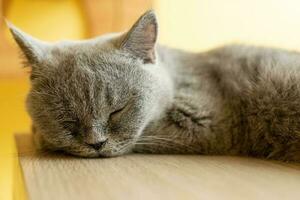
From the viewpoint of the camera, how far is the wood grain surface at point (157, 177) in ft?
2.49

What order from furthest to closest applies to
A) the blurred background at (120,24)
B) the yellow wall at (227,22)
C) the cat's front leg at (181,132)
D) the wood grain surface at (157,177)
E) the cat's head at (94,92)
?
1. the yellow wall at (227,22)
2. the blurred background at (120,24)
3. the cat's front leg at (181,132)
4. the cat's head at (94,92)
5. the wood grain surface at (157,177)

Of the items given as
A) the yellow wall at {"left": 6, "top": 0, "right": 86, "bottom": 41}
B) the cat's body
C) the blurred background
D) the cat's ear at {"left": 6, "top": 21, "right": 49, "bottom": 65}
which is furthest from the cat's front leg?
the yellow wall at {"left": 6, "top": 0, "right": 86, "bottom": 41}

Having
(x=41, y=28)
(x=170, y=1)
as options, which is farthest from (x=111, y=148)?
(x=170, y=1)

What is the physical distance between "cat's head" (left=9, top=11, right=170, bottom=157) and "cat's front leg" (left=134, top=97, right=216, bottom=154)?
4 centimetres

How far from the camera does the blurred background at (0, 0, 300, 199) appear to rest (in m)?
1.91

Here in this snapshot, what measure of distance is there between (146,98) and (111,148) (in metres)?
0.16

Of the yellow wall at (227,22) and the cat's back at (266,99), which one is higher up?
the yellow wall at (227,22)

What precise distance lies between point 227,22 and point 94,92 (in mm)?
1304

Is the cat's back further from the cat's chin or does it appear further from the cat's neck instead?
the cat's chin

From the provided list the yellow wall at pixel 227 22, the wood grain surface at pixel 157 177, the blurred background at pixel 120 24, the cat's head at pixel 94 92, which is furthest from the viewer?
the yellow wall at pixel 227 22

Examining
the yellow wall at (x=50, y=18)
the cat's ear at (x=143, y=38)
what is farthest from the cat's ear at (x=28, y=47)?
the yellow wall at (x=50, y=18)

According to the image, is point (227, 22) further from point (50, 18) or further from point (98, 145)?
point (98, 145)

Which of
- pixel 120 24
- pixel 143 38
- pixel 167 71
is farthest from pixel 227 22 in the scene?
pixel 143 38

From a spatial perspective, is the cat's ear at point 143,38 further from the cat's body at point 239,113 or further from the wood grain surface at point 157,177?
the wood grain surface at point 157,177
